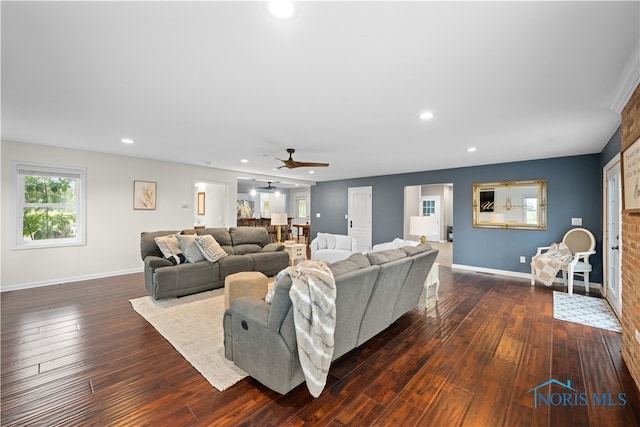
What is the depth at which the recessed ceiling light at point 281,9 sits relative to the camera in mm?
1348

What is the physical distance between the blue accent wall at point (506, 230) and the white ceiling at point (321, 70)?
4.53ft

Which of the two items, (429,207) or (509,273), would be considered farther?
(429,207)

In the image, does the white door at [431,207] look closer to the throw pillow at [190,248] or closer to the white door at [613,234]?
the white door at [613,234]

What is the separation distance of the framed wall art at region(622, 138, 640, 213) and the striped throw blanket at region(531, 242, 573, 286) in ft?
8.03

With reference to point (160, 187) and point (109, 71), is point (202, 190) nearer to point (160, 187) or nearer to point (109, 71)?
point (160, 187)

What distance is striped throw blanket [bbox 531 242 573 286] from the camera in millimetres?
4484

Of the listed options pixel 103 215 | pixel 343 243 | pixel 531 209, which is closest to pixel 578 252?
pixel 531 209

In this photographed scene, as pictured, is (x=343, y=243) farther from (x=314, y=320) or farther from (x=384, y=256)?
(x=314, y=320)

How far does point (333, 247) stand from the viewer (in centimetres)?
620

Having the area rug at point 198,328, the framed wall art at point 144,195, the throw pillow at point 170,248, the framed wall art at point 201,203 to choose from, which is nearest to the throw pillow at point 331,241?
the area rug at point 198,328

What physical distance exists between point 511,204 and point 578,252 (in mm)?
1426

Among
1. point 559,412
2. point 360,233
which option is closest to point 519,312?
point 559,412

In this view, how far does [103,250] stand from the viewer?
5082mm

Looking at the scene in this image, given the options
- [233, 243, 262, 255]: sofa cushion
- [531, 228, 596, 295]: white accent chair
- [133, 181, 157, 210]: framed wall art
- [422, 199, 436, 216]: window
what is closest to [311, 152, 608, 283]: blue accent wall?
[531, 228, 596, 295]: white accent chair
